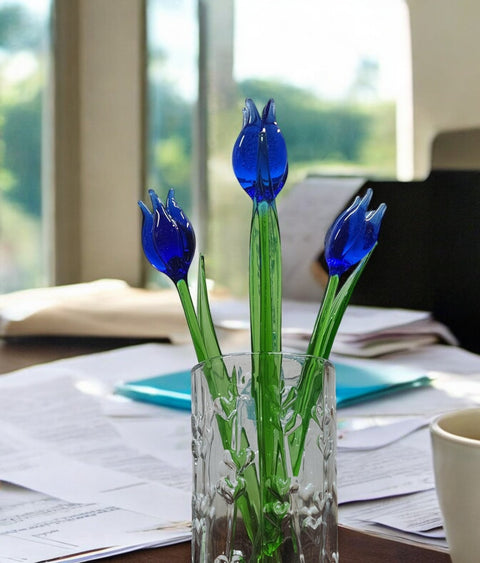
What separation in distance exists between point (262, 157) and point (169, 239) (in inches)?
2.4

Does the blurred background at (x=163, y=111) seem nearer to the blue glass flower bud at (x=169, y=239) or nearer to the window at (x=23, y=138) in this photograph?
the window at (x=23, y=138)

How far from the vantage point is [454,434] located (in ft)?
1.47

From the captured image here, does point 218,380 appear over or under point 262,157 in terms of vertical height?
under

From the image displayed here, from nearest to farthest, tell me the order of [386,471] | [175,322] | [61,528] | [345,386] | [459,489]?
[459,489] < [61,528] < [386,471] < [345,386] < [175,322]

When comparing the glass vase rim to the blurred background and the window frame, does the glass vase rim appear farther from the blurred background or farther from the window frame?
the window frame

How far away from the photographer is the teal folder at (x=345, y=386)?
2.83 ft

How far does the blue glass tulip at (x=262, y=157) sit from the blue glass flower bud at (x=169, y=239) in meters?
0.04

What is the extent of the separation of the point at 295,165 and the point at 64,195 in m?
0.89

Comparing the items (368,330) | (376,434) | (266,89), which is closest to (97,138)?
(266,89)

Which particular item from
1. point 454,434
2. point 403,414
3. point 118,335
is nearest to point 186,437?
point 403,414

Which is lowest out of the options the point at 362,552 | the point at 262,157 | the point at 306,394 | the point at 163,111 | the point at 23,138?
the point at 362,552

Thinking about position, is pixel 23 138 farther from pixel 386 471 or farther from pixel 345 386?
pixel 386 471

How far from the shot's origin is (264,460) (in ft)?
1.34

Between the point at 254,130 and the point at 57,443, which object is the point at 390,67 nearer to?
the point at 57,443
